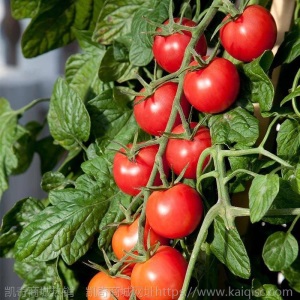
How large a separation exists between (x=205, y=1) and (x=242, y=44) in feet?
0.49

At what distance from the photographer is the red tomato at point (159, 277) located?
0.47 metres

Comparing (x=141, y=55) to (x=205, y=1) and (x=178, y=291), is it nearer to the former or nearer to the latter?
(x=205, y=1)

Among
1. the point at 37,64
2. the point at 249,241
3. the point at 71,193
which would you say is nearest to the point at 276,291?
the point at 249,241

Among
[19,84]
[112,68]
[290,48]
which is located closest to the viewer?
[290,48]

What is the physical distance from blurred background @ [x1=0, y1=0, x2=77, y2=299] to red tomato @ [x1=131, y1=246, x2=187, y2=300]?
0.91 m

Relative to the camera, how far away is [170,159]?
0.51 m

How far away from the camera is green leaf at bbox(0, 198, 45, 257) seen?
68cm

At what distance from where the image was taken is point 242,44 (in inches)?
21.0

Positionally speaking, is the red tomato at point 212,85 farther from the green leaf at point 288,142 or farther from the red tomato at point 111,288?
the red tomato at point 111,288

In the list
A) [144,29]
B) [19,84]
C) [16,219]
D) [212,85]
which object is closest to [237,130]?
[212,85]

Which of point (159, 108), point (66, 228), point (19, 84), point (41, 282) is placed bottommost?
point (19, 84)

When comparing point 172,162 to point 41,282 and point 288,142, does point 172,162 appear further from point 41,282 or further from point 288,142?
point 41,282

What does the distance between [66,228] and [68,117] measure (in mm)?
134

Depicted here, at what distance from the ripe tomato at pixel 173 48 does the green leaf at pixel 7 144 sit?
0.27m
